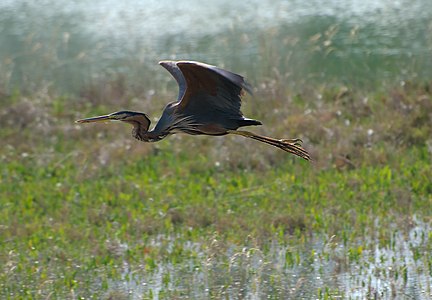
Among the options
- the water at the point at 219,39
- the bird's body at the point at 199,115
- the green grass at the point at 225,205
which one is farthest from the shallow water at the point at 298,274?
the water at the point at 219,39

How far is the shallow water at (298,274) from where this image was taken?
6918 millimetres

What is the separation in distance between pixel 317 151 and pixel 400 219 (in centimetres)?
174

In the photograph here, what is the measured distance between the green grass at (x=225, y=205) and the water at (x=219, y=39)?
92 cm

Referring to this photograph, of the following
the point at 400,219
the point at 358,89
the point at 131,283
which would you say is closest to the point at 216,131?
the point at 131,283

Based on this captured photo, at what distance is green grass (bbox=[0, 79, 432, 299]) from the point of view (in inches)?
284

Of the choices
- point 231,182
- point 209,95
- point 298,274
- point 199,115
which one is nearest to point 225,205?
point 231,182

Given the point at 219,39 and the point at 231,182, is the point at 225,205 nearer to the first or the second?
the point at 231,182

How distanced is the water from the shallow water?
4.15 metres

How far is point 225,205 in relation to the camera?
879 cm

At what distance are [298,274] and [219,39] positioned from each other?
7.55m

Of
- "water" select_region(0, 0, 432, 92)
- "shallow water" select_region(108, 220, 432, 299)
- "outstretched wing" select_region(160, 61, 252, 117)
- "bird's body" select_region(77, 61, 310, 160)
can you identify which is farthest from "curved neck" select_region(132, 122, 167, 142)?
"water" select_region(0, 0, 432, 92)

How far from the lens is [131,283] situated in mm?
7285

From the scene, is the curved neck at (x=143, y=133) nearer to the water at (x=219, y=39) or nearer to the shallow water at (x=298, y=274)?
the shallow water at (x=298, y=274)

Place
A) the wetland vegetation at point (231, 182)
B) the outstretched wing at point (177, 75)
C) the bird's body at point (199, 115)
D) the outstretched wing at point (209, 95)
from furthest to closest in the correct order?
the wetland vegetation at point (231, 182) → the outstretched wing at point (177, 75) → the bird's body at point (199, 115) → the outstretched wing at point (209, 95)
